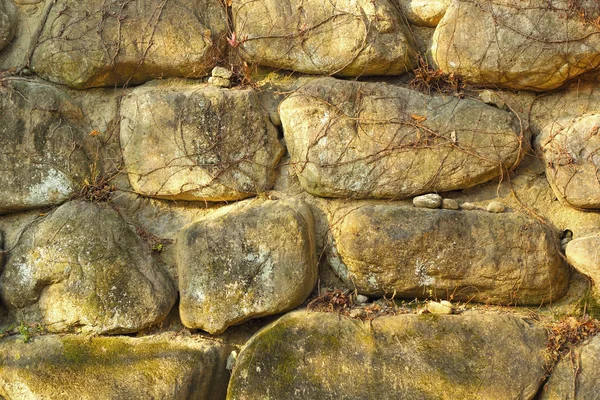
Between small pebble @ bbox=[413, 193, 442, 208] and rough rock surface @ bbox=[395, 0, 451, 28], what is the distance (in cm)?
118

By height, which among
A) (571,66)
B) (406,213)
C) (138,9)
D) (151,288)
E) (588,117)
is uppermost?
(138,9)

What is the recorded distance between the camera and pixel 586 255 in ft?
12.5

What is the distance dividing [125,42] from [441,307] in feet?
8.33

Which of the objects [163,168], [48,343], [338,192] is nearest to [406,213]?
[338,192]

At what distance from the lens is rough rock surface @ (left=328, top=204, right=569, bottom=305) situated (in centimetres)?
394

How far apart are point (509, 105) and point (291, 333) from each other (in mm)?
1946

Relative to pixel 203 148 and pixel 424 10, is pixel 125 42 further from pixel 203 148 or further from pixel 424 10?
pixel 424 10

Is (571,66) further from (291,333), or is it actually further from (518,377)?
(291,333)

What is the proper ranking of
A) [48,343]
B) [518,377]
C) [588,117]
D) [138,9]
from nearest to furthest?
1. [518,377]
2. [48,343]
3. [588,117]
4. [138,9]

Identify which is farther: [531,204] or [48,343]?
[531,204]

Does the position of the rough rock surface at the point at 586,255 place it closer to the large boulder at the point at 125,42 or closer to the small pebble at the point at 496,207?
the small pebble at the point at 496,207

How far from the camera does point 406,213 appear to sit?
4.03 m

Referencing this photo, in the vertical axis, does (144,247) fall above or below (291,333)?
above

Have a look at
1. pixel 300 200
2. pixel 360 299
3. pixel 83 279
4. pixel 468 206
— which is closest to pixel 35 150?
pixel 83 279
